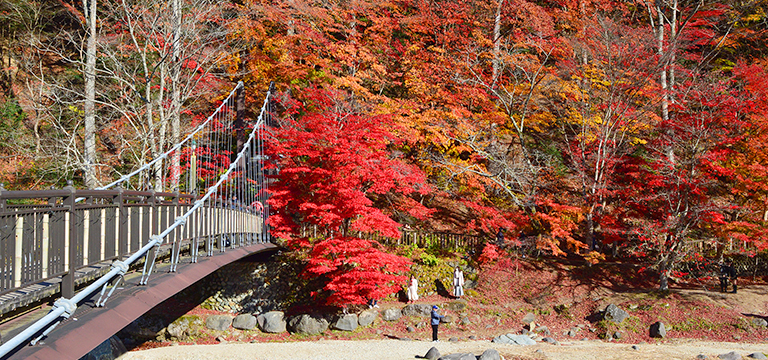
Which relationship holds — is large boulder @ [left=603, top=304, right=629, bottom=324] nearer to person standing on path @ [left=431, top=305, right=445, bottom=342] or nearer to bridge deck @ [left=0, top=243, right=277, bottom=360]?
person standing on path @ [left=431, top=305, right=445, bottom=342]

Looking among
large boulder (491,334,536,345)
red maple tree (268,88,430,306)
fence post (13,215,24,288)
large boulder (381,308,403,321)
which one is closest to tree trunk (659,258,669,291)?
large boulder (491,334,536,345)

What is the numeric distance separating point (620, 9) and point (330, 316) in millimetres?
20408

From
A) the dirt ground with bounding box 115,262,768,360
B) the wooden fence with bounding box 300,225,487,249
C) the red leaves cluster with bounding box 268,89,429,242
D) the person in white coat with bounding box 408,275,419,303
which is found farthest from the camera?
the wooden fence with bounding box 300,225,487,249

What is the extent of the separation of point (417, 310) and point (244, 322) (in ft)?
16.8

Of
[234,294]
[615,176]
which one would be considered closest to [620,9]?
[615,176]

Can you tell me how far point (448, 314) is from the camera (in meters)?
14.6

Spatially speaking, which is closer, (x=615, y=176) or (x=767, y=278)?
(x=767, y=278)

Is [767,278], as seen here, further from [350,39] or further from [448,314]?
[350,39]

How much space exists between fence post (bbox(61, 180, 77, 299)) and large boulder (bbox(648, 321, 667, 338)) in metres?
13.3

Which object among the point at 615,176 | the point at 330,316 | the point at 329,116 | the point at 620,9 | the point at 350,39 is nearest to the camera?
the point at 329,116

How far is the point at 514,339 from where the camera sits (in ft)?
41.9

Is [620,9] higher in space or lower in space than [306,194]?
higher

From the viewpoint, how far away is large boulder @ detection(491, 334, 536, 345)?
12.6 meters

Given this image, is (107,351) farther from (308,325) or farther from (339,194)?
(339,194)
